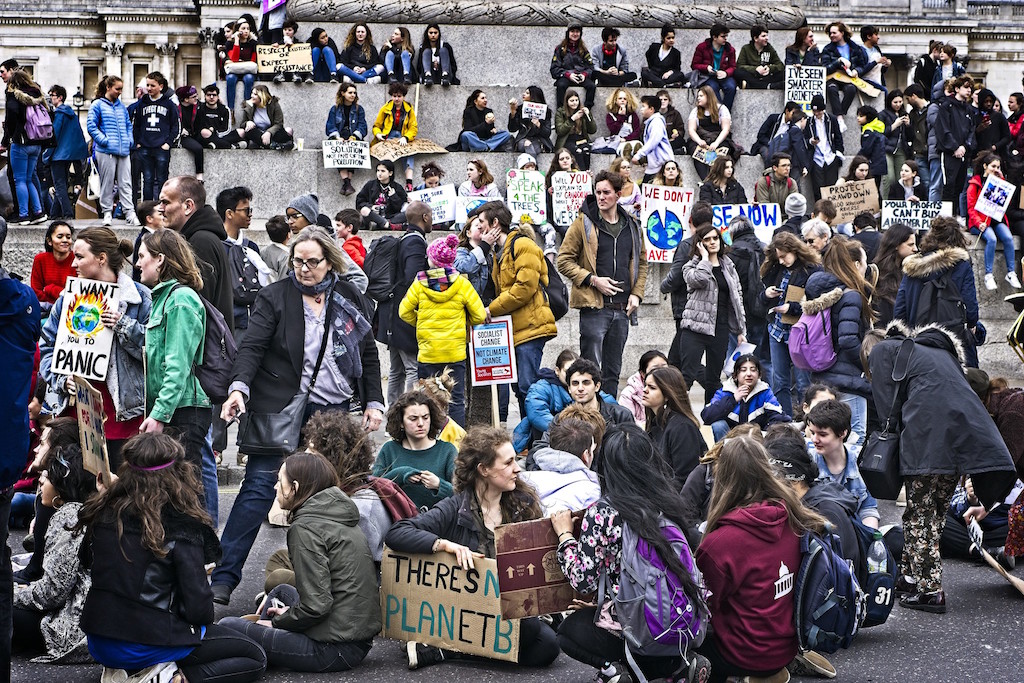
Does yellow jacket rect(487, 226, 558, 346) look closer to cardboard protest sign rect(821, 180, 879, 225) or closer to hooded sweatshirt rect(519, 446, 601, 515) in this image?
hooded sweatshirt rect(519, 446, 601, 515)

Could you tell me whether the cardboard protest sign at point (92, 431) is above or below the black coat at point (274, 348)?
below

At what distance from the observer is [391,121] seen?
16.8m

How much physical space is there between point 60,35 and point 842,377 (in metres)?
67.2

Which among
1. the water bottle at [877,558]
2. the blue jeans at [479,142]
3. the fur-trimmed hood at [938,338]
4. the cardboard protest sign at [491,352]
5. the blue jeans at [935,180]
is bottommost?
the water bottle at [877,558]

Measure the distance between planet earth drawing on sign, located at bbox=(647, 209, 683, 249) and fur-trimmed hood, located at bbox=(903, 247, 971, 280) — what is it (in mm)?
6059

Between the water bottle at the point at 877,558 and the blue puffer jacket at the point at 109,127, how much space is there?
1179 cm

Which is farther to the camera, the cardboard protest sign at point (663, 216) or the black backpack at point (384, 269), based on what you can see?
the cardboard protest sign at point (663, 216)

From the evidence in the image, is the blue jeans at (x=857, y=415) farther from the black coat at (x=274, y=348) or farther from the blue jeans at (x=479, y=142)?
the blue jeans at (x=479, y=142)

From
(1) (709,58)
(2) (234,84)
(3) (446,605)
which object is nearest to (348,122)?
(2) (234,84)

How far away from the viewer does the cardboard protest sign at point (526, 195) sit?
15.4m

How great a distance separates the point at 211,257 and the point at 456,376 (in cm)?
315

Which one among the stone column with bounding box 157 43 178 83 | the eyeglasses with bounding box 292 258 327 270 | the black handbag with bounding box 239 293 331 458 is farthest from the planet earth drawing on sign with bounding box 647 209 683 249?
the stone column with bounding box 157 43 178 83

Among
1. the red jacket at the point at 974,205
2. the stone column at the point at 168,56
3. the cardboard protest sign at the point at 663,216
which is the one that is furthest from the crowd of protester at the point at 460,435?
the stone column at the point at 168,56

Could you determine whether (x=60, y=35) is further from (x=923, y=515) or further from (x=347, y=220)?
(x=923, y=515)
